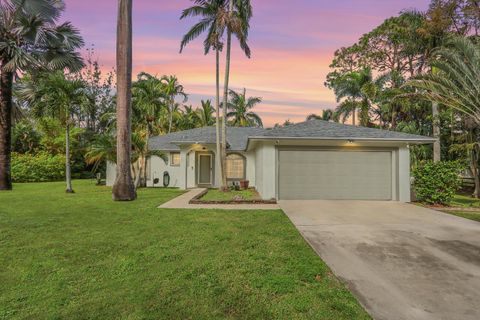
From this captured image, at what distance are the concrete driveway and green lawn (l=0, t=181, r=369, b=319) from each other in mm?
400

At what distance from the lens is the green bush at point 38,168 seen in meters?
21.9

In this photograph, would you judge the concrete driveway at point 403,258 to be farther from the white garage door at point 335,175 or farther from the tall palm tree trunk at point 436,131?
the tall palm tree trunk at point 436,131

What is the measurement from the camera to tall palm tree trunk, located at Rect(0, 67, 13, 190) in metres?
14.7

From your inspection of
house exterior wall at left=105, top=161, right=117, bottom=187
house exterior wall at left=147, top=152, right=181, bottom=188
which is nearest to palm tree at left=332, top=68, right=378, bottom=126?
house exterior wall at left=147, top=152, right=181, bottom=188

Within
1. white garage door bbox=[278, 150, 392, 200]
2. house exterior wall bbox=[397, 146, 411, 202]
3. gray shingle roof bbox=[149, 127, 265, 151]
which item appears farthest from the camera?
gray shingle roof bbox=[149, 127, 265, 151]

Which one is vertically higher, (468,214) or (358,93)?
(358,93)

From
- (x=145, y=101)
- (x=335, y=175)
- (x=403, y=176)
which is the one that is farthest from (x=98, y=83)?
(x=403, y=176)

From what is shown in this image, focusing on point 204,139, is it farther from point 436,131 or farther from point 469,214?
point 436,131

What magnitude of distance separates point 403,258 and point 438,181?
7.48m

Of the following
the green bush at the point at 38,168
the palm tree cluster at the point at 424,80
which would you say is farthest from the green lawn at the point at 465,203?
the green bush at the point at 38,168

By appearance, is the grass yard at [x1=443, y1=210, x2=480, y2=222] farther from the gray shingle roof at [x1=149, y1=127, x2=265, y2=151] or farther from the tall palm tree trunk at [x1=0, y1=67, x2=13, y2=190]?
the tall palm tree trunk at [x1=0, y1=67, x2=13, y2=190]

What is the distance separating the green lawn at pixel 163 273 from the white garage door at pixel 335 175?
493cm

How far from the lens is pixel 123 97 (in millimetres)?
10859

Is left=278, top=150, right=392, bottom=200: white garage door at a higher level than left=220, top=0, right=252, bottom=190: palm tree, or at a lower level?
lower
